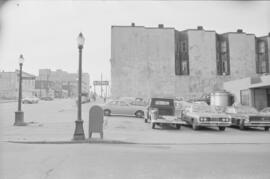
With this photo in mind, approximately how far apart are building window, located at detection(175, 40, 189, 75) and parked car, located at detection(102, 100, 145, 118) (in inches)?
686

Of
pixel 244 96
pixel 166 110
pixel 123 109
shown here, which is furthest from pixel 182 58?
pixel 166 110

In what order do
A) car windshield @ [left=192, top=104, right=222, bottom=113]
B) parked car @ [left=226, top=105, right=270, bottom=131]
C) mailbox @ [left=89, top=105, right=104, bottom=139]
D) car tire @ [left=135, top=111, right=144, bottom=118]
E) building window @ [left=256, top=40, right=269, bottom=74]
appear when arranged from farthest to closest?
building window @ [left=256, top=40, right=269, bottom=74] < car tire @ [left=135, top=111, right=144, bottom=118] < car windshield @ [left=192, top=104, right=222, bottom=113] < parked car @ [left=226, top=105, right=270, bottom=131] < mailbox @ [left=89, top=105, right=104, bottom=139]

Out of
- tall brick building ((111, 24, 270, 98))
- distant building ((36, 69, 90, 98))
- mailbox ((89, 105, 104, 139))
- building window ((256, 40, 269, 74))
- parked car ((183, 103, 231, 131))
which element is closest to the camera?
mailbox ((89, 105, 104, 139))

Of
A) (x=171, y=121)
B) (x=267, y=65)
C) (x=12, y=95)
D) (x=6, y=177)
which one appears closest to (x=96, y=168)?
(x=6, y=177)

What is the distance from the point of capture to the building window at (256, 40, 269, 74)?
38.8m

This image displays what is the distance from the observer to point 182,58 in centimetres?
3741

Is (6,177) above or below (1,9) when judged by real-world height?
below

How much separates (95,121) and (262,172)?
652 cm

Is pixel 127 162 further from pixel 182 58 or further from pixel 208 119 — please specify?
pixel 182 58

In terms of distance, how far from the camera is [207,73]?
3675cm

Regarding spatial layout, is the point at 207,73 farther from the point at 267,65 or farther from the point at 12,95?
the point at 12,95

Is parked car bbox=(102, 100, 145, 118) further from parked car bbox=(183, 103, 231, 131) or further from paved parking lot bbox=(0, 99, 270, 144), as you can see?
parked car bbox=(183, 103, 231, 131)

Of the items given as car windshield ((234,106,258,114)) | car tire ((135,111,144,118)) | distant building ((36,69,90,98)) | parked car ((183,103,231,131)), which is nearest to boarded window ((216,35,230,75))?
car tire ((135,111,144,118))

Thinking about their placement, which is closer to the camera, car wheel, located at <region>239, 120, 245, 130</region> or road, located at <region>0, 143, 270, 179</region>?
road, located at <region>0, 143, 270, 179</region>
